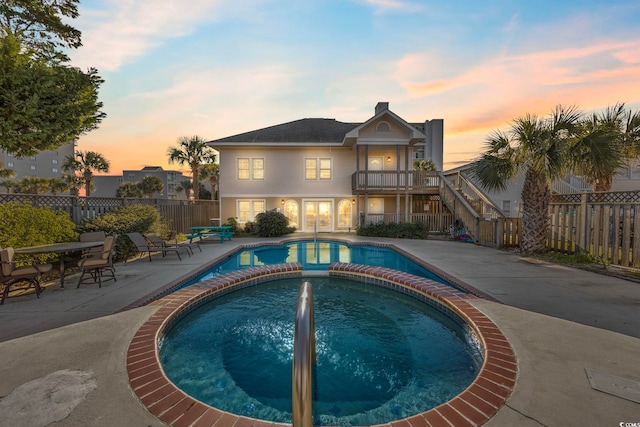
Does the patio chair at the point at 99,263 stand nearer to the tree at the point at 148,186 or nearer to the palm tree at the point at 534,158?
the palm tree at the point at 534,158

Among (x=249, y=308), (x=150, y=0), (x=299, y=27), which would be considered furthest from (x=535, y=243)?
(x=150, y=0)

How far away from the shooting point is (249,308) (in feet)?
17.5

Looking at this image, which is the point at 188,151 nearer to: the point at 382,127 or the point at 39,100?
the point at 382,127

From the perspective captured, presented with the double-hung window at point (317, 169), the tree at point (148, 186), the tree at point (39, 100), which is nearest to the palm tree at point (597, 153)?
the double-hung window at point (317, 169)

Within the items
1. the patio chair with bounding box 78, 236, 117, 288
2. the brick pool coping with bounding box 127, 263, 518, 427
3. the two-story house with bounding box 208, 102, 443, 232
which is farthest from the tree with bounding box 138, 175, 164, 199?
the brick pool coping with bounding box 127, 263, 518, 427

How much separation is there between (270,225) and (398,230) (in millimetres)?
7616

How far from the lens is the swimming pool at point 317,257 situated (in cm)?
850

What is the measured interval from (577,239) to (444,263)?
458 cm

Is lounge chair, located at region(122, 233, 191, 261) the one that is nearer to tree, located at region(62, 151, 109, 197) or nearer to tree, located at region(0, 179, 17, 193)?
tree, located at region(62, 151, 109, 197)

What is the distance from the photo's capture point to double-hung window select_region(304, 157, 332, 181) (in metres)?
18.6

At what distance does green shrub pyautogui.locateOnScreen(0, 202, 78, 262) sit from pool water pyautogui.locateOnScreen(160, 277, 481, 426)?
5.29 metres

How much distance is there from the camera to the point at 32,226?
22.2 feet

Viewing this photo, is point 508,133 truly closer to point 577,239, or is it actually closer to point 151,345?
point 577,239

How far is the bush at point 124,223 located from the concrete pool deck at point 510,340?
A: 2.81m
